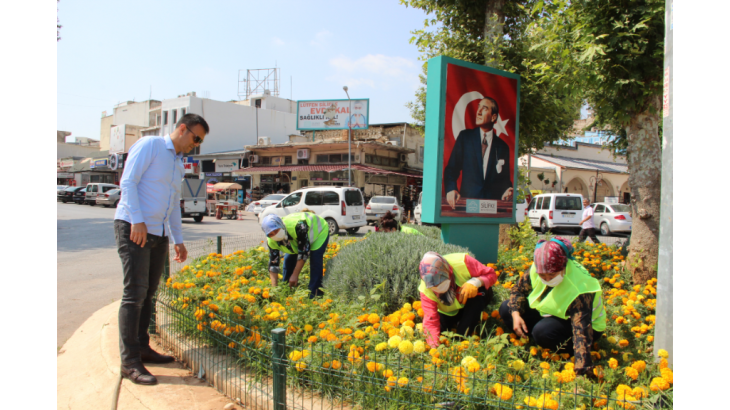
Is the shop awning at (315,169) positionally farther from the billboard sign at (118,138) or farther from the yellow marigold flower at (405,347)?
the yellow marigold flower at (405,347)

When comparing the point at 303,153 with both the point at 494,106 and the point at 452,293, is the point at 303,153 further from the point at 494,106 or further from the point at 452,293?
the point at 452,293

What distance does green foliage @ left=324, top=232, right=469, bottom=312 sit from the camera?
12.7 feet

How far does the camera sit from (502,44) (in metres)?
7.54

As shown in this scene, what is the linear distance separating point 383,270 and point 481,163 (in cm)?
286

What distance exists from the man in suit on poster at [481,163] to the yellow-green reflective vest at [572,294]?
2779 millimetres

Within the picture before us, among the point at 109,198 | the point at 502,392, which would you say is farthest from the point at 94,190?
the point at 502,392

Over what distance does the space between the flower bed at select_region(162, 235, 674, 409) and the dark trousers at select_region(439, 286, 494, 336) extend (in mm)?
103

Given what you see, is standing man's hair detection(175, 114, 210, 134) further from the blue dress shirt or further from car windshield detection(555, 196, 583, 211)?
car windshield detection(555, 196, 583, 211)

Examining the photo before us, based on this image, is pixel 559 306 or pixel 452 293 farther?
pixel 452 293

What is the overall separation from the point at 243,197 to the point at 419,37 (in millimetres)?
25394

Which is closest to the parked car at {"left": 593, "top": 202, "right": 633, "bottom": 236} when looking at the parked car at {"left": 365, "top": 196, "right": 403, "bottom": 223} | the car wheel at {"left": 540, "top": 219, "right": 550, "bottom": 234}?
the car wheel at {"left": 540, "top": 219, "right": 550, "bottom": 234}

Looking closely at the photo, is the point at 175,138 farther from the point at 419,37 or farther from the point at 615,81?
the point at 419,37

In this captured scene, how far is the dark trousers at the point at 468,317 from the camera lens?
3.34 m

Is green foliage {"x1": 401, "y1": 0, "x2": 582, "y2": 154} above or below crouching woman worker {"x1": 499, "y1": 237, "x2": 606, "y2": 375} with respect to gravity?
above
